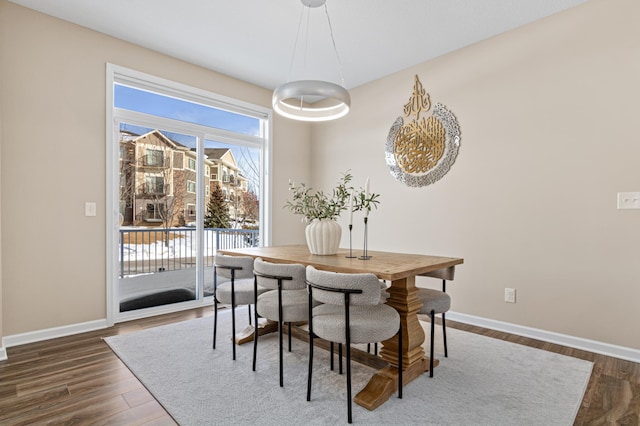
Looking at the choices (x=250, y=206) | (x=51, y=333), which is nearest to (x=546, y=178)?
(x=250, y=206)

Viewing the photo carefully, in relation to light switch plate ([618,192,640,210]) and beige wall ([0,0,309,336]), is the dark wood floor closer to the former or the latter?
beige wall ([0,0,309,336])

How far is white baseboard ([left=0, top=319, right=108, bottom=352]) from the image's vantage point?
2.70m

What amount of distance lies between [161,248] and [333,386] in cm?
256

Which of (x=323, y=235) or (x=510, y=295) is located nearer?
(x=323, y=235)

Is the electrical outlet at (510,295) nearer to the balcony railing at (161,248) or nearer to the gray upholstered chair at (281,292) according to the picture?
the gray upholstered chair at (281,292)

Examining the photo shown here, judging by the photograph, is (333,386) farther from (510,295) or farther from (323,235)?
(510,295)

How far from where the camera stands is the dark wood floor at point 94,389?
174 centimetres

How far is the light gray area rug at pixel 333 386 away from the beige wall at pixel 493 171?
1.93 ft

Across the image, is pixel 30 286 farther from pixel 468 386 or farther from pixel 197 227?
pixel 468 386

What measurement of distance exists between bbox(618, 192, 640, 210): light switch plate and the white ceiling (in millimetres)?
1579

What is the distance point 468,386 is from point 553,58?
273cm

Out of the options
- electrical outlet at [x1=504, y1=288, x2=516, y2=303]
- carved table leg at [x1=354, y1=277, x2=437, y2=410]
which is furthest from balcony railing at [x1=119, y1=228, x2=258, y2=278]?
electrical outlet at [x1=504, y1=288, x2=516, y2=303]

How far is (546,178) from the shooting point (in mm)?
2887

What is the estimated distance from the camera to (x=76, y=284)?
9.91 feet
